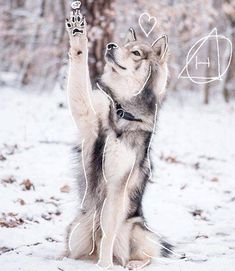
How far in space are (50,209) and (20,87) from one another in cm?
1116

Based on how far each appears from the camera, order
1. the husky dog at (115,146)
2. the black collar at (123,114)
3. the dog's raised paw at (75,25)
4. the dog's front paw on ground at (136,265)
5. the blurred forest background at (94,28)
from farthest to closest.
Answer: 1. the blurred forest background at (94,28)
2. the dog's front paw on ground at (136,265)
3. the black collar at (123,114)
4. the husky dog at (115,146)
5. the dog's raised paw at (75,25)

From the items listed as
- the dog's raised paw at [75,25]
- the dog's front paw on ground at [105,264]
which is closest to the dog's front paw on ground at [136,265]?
the dog's front paw on ground at [105,264]

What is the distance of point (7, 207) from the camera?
5.23 metres

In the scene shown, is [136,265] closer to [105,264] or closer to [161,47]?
[105,264]

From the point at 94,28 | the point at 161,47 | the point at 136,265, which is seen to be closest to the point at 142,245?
the point at 136,265

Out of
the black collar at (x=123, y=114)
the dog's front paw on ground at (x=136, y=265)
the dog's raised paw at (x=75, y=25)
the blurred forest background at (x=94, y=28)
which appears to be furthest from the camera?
the blurred forest background at (x=94, y=28)

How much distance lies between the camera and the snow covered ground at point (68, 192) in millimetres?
4254

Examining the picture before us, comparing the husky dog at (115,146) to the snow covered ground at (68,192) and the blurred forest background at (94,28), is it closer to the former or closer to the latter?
the snow covered ground at (68,192)

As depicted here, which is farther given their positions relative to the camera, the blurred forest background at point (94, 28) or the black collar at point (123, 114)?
the blurred forest background at point (94, 28)

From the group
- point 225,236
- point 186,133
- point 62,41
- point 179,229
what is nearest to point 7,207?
point 179,229

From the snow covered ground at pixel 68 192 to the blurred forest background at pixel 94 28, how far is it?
70.2 inches

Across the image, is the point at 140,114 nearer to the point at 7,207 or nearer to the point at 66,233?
the point at 66,233

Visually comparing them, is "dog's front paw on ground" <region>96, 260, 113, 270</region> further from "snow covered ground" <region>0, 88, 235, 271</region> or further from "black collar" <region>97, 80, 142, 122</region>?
"black collar" <region>97, 80, 142, 122</region>

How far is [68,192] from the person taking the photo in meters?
6.20
